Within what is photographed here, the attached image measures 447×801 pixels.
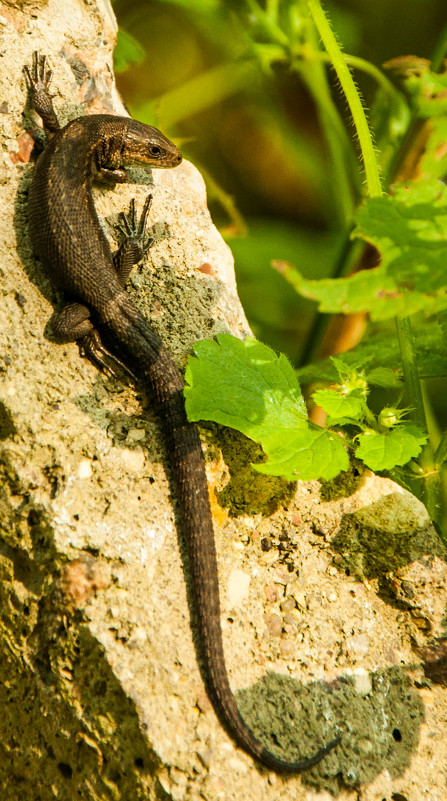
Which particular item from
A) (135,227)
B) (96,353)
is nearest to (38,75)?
(135,227)

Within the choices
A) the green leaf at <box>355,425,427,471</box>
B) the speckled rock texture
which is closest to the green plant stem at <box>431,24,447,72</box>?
the speckled rock texture

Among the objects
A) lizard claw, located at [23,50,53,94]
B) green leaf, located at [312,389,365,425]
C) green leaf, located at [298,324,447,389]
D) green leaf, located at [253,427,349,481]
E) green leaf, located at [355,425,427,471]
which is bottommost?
green leaf, located at [253,427,349,481]

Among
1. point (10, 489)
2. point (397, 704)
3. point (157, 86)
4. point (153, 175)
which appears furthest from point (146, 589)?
point (157, 86)

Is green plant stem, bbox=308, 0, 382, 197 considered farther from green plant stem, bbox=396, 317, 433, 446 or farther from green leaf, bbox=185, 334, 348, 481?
green leaf, bbox=185, 334, 348, 481

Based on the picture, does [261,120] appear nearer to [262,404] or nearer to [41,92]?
[41,92]

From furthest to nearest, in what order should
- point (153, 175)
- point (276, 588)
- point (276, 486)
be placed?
1. point (153, 175)
2. point (276, 486)
3. point (276, 588)

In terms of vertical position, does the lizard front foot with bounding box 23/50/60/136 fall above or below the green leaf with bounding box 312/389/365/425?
above

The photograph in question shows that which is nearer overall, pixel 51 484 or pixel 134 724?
pixel 134 724

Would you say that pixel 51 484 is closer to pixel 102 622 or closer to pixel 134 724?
pixel 102 622
